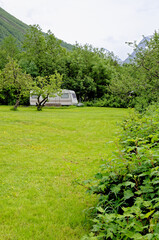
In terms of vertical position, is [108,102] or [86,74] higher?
[86,74]

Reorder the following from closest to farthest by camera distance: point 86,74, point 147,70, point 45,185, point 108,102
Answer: point 45,185, point 147,70, point 108,102, point 86,74

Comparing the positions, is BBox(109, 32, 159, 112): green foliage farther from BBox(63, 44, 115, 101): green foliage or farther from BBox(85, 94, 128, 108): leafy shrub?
BBox(63, 44, 115, 101): green foliage

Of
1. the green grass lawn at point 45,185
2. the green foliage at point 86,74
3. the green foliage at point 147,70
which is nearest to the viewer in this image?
the green grass lawn at point 45,185

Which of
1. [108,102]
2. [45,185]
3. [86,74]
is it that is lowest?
[45,185]

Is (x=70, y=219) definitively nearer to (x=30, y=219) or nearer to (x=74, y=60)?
(x=30, y=219)

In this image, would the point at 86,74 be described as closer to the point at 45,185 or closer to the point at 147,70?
the point at 147,70

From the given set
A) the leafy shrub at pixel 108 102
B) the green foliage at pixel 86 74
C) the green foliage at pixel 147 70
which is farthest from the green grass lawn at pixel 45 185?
the green foliage at pixel 86 74

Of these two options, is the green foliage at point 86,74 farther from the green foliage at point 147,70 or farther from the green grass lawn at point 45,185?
the green grass lawn at point 45,185

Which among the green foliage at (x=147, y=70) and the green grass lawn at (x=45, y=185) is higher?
the green foliage at (x=147, y=70)

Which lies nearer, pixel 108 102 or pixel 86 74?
pixel 108 102

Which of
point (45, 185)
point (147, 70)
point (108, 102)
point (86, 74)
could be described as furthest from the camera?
point (86, 74)

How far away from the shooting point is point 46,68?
3612 cm

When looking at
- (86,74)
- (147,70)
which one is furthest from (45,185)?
(86,74)

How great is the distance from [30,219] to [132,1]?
66.2ft
